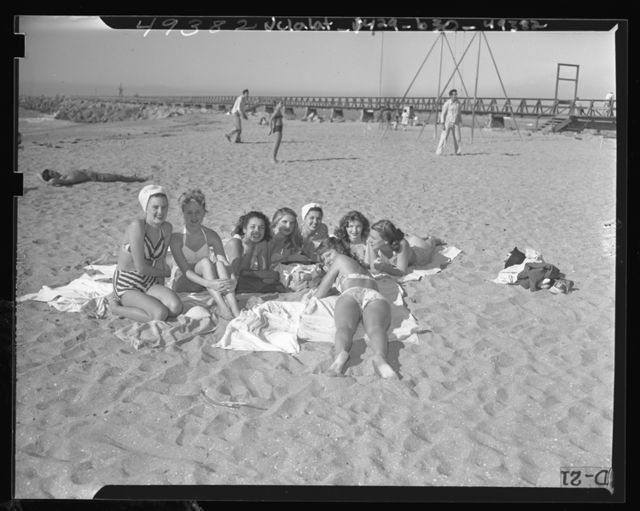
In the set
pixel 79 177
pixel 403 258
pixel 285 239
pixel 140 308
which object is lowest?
pixel 140 308

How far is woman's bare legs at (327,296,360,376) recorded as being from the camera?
10.4 ft

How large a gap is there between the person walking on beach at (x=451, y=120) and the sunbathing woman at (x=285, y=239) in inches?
48.6

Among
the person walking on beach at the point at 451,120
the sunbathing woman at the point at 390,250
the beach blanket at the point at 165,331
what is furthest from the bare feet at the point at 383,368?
the person walking on beach at the point at 451,120

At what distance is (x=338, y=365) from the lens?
10.3 ft

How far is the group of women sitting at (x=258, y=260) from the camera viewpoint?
11.3 ft

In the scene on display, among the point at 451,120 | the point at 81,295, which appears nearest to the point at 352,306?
the point at 81,295

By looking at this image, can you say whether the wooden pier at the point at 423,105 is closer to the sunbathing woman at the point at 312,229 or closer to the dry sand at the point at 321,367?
the dry sand at the point at 321,367

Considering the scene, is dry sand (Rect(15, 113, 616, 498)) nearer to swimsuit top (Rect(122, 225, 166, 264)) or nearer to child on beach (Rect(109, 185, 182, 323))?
child on beach (Rect(109, 185, 182, 323))

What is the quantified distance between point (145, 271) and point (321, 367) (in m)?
1.10

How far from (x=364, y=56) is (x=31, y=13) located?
1.67m

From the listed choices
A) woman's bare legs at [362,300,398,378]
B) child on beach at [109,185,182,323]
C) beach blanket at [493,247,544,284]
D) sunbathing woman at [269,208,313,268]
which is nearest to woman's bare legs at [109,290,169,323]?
child on beach at [109,185,182,323]

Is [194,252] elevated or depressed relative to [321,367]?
elevated

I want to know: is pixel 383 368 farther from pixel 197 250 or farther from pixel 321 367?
pixel 197 250

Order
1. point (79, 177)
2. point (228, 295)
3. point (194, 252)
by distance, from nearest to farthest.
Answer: point (228, 295), point (194, 252), point (79, 177)
